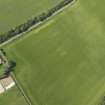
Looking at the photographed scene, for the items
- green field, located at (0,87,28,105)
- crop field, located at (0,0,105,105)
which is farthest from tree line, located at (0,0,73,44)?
green field, located at (0,87,28,105)

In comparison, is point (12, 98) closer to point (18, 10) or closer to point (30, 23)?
point (30, 23)

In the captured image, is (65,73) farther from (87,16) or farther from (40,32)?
(87,16)

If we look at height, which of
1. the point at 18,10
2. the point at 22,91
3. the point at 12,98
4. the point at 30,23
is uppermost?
the point at 18,10

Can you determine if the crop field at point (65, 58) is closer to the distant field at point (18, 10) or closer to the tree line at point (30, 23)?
the tree line at point (30, 23)

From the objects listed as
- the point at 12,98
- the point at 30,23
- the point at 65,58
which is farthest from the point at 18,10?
the point at 12,98

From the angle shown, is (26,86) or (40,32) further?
(40,32)

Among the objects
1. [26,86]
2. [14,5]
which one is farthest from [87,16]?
[26,86]

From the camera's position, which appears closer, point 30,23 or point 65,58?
point 65,58
